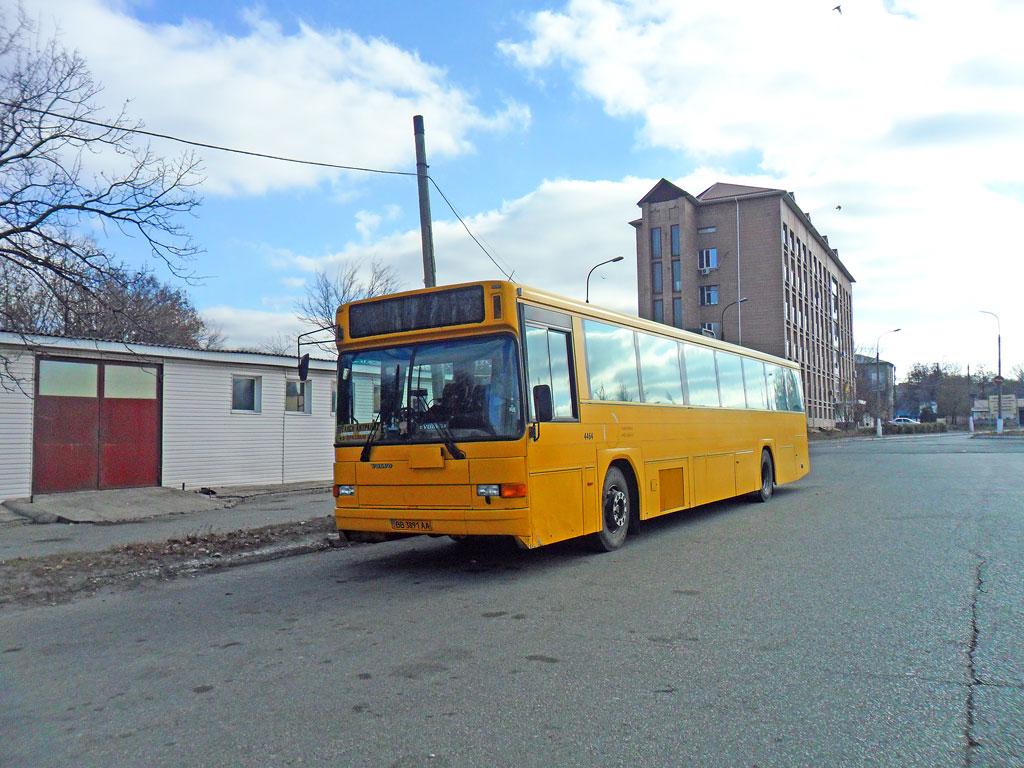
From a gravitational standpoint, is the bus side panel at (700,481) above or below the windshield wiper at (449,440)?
below

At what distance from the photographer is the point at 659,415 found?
36.4ft

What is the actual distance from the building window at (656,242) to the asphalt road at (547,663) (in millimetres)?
61353

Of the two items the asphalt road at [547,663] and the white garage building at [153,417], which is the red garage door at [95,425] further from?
the asphalt road at [547,663]

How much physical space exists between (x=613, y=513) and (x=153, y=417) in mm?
11849

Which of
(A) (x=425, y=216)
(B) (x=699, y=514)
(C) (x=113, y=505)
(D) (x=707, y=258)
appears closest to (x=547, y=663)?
(B) (x=699, y=514)

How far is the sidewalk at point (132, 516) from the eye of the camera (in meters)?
11.6

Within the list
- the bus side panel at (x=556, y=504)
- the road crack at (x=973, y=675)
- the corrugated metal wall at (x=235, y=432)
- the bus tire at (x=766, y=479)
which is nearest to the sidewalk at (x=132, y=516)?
the corrugated metal wall at (x=235, y=432)

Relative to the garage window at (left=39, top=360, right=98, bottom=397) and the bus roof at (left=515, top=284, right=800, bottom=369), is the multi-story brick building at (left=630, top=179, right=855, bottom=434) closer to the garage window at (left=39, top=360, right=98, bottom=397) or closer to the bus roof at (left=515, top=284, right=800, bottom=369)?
the bus roof at (left=515, top=284, right=800, bottom=369)

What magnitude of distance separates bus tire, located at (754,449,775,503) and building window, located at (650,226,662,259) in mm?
54513

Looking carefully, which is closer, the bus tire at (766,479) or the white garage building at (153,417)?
the white garage building at (153,417)

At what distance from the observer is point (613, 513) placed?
9680 mm

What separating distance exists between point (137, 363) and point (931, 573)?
1521 cm

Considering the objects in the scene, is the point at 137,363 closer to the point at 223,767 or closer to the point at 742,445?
the point at 742,445

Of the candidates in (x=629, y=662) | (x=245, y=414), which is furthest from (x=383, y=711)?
(x=245, y=414)
